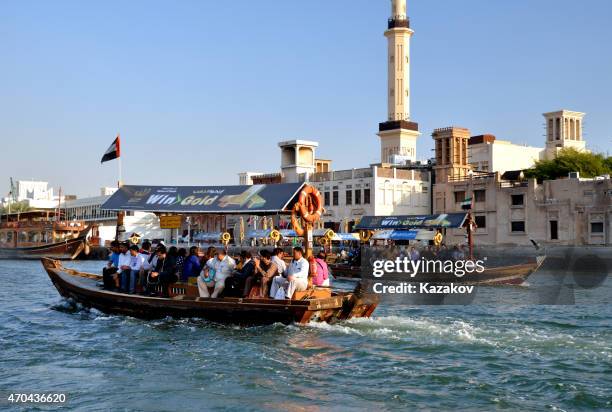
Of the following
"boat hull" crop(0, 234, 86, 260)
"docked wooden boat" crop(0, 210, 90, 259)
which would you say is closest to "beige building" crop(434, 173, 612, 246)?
"boat hull" crop(0, 234, 86, 260)

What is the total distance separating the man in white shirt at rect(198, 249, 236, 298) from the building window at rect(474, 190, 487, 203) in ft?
151

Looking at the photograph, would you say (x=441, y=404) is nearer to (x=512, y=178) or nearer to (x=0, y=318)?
(x=0, y=318)

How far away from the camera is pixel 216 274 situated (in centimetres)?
1939

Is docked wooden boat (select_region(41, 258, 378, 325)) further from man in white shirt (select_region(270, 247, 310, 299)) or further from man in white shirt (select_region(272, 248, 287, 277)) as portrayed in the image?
man in white shirt (select_region(272, 248, 287, 277))

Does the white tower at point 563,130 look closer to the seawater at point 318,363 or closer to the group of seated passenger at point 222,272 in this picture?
the seawater at point 318,363

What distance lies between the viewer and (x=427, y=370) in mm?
13781

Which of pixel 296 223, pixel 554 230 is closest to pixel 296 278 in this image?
pixel 296 223

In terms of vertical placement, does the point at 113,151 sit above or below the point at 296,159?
below

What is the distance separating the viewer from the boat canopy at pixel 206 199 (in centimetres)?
2388

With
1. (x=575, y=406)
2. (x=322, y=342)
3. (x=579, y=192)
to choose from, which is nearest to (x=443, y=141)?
(x=579, y=192)

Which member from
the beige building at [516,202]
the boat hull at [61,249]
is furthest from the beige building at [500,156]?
the boat hull at [61,249]

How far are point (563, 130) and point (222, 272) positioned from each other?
70.1 metres

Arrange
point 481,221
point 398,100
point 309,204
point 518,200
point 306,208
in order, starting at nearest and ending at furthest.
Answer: point 306,208
point 309,204
point 518,200
point 481,221
point 398,100

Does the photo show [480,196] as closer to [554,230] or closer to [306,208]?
[554,230]
